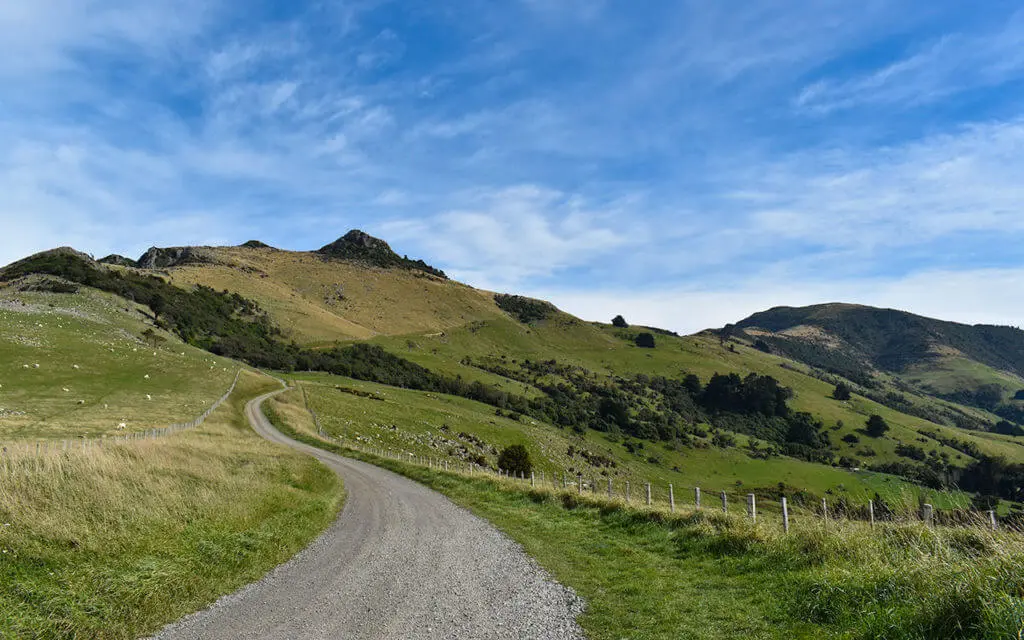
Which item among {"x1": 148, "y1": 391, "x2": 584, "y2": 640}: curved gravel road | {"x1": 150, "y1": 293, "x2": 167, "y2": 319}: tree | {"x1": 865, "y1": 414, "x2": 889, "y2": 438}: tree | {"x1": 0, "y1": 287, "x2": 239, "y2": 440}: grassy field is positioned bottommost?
{"x1": 865, "y1": 414, "x2": 889, "y2": 438}: tree

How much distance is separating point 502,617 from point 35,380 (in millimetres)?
63521

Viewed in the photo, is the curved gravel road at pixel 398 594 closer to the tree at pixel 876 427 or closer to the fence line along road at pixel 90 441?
the fence line along road at pixel 90 441

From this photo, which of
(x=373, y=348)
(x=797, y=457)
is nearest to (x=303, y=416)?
(x=373, y=348)

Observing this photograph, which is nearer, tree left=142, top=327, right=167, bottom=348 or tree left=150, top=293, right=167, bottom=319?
tree left=142, top=327, right=167, bottom=348

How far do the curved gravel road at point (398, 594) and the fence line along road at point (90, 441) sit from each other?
7.87m

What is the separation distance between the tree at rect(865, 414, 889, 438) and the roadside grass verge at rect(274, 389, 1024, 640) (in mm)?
204464

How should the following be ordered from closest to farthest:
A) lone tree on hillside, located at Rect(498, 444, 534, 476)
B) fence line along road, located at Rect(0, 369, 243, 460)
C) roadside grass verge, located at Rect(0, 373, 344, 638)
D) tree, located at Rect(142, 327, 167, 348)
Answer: roadside grass verge, located at Rect(0, 373, 344, 638) → fence line along road, located at Rect(0, 369, 243, 460) → lone tree on hillside, located at Rect(498, 444, 534, 476) → tree, located at Rect(142, 327, 167, 348)

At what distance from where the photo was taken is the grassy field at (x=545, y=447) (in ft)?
239

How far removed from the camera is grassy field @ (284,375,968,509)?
72.8 metres

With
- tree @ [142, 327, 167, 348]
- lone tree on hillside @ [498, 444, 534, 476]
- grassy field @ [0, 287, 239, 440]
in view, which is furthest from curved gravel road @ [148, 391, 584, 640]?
tree @ [142, 327, 167, 348]

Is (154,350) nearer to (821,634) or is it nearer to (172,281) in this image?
(821,634)

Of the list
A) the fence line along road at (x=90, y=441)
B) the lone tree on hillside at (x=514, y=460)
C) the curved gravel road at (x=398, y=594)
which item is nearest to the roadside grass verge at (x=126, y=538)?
the curved gravel road at (x=398, y=594)

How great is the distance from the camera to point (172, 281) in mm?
165875

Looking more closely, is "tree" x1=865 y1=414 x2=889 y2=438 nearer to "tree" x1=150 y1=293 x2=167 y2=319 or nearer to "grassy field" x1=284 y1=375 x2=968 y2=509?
"grassy field" x1=284 y1=375 x2=968 y2=509
